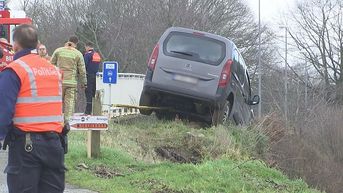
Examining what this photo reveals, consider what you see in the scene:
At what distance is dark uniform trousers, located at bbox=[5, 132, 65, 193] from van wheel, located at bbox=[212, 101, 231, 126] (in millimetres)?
7177

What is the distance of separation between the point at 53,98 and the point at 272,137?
9137mm

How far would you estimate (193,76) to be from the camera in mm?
11523

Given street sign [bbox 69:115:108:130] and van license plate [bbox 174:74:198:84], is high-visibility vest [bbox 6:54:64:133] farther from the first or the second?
van license plate [bbox 174:74:198:84]

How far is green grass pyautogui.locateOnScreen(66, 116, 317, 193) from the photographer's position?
802 cm

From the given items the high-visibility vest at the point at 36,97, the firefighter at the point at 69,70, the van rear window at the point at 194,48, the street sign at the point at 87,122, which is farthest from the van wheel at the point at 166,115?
the high-visibility vest at the point at 36,97

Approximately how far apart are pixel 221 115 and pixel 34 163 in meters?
7.50

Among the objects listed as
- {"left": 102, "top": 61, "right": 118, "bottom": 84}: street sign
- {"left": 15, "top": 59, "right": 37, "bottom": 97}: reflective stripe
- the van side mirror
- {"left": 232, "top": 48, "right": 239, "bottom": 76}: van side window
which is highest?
{"left": 15, "top": 59, "right": 37, "bottom": 97}: reflective stripe

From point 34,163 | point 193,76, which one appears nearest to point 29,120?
point 34,163

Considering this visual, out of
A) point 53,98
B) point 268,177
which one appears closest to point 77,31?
point 268,177

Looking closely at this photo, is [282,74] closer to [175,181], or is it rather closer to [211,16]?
[211,16]

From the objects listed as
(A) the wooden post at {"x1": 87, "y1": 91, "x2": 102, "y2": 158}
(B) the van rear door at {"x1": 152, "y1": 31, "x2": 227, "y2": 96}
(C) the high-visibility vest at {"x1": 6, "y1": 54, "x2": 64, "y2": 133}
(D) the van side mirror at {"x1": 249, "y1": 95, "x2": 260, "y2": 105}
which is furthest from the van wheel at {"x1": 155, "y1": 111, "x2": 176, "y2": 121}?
(C) the high-visibility vest at {"x1": 6, "y1": 54, "x2": 64, "y2": 133}

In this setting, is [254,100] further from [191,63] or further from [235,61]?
[191,63]

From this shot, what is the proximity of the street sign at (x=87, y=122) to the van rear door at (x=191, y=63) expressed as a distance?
108 inches

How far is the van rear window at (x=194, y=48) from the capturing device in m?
11.7
